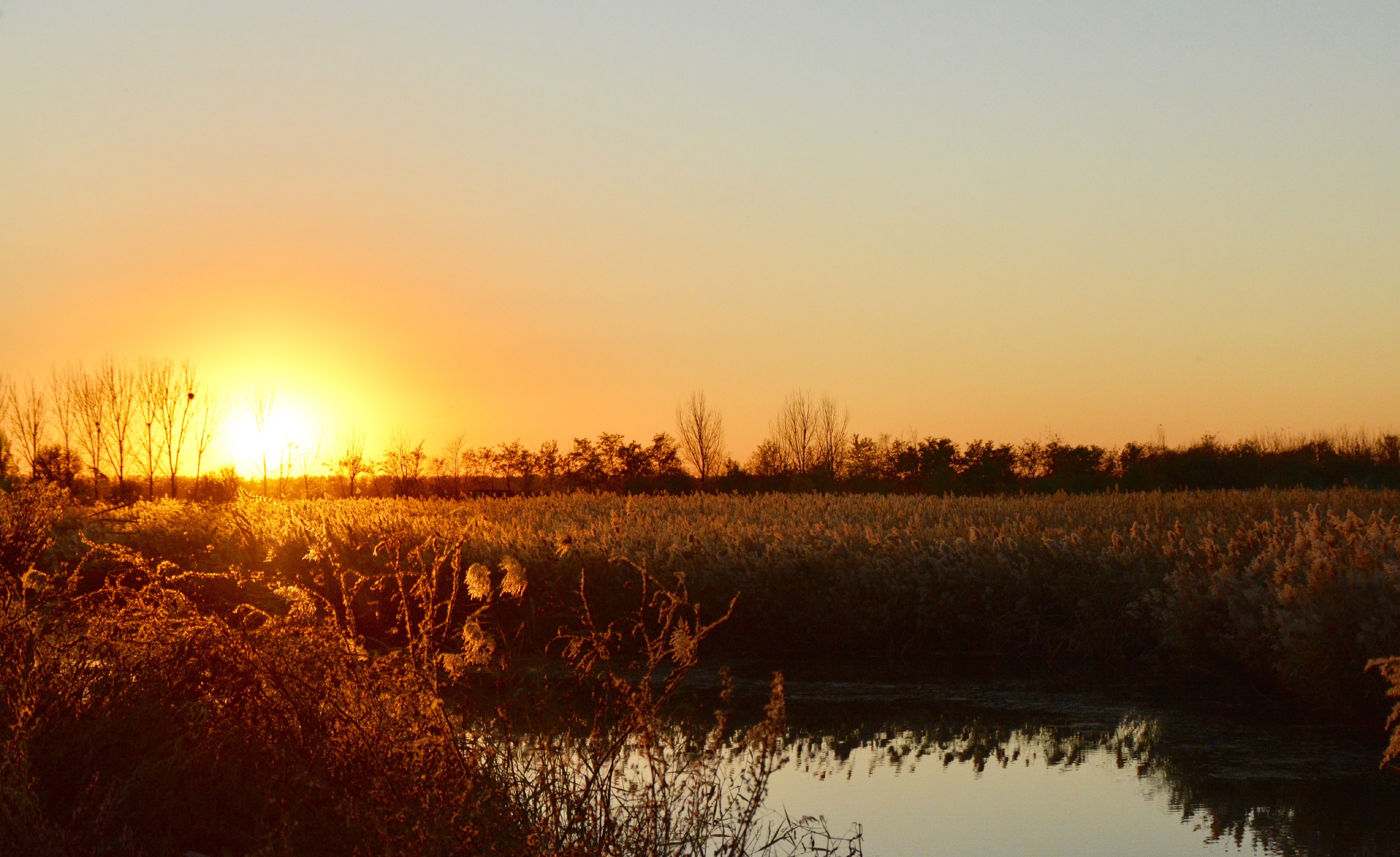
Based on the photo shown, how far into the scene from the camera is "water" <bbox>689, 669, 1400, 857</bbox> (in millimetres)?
7297

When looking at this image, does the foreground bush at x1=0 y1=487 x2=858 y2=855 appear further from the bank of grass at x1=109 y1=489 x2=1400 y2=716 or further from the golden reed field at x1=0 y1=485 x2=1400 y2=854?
the bank of grass at x1=109 y1=489 x2=1400 y2=716

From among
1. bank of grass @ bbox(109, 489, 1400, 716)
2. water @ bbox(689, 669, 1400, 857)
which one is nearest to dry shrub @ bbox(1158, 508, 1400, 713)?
bank of grass @ bbox(109, 489, 1400, 716)

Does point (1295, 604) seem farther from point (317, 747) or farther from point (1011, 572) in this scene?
point (317, 747)

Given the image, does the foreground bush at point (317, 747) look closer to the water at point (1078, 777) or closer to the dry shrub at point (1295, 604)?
the water at point (1078, 777)

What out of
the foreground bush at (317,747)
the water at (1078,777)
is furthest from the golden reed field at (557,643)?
the water at (1078,777)

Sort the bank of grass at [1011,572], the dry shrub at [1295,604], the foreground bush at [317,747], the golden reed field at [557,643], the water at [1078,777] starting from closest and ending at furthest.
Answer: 1. the foreground bush at [317,747]
2. the golden reed field at [557,643]
3. the water at [1078,777]
4. the dry shrub at [1295,604]
5. the bank of grass at [1011,572]

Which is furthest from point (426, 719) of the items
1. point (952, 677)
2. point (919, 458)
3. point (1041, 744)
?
point (919, 458)

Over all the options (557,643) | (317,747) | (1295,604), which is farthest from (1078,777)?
(557,643)

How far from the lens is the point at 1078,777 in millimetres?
8750

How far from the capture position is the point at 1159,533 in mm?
14633

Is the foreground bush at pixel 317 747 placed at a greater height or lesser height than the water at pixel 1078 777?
greater

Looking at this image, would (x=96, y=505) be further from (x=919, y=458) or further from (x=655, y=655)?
(x=655, y=655)

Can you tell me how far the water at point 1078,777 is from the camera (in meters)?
7.30

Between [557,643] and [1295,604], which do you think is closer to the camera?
[1295,604]
